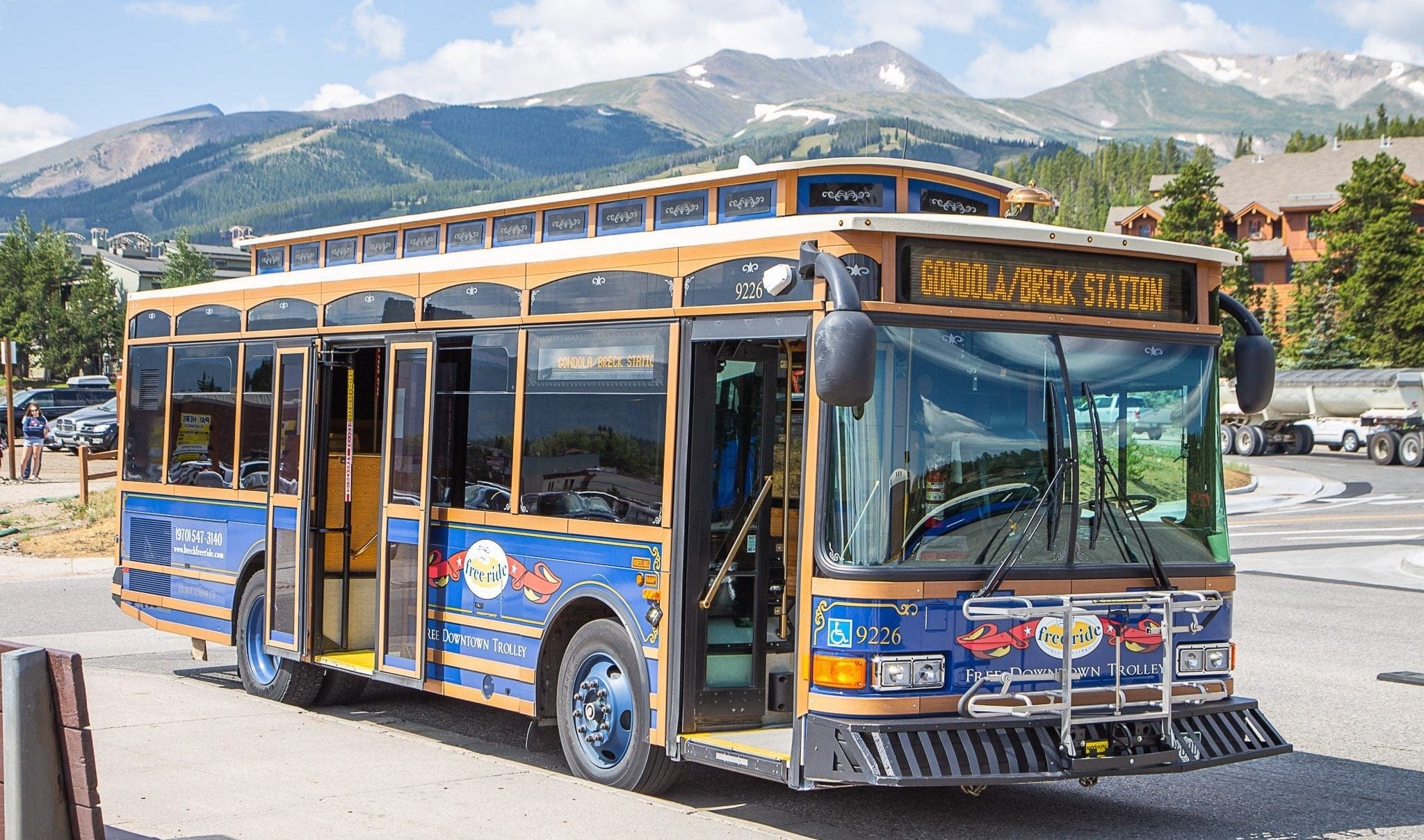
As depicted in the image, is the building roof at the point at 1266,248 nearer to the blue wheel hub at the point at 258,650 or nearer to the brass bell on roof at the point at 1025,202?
the blue wheel hub at the point at 258,650

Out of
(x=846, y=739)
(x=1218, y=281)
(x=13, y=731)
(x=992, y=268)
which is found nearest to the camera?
(x=13, y=731)

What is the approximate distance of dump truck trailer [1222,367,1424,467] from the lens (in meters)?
46.4

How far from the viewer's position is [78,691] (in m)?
5.25

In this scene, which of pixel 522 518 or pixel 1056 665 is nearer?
pixel 1056 665

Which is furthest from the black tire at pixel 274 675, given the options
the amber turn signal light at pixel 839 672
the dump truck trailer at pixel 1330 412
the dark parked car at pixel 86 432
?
the dump truck trailer at pixel 1330 412

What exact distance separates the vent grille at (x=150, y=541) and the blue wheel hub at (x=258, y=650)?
50.1 inches

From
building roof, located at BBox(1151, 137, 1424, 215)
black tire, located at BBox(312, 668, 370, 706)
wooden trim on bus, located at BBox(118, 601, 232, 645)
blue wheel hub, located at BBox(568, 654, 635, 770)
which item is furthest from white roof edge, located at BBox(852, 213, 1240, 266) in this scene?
building roof, located at BBox(1151, 137, 1424, 215)

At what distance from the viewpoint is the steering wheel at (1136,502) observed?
7.19 metres

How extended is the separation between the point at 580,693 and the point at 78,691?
3.30 metres

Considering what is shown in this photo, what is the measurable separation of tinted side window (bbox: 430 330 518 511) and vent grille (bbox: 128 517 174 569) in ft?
12.4

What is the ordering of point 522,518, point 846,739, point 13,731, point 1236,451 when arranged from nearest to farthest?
point 13,731 → point 846,739 → point 522,518 → point 1236,451

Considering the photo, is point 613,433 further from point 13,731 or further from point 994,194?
point 13,731

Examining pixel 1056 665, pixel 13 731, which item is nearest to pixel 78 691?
pixel 13 731

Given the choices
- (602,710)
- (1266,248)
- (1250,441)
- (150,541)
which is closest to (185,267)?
(1266,248)
